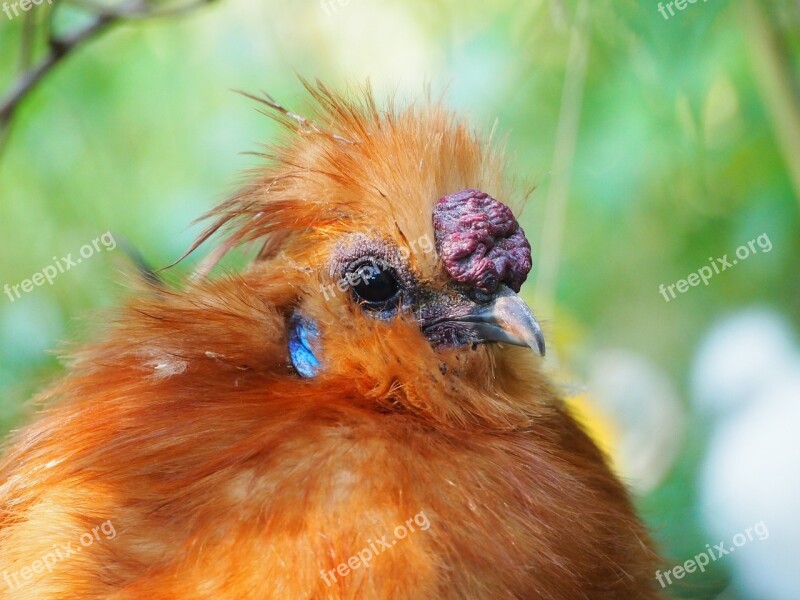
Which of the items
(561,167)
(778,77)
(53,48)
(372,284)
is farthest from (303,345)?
(778,77)

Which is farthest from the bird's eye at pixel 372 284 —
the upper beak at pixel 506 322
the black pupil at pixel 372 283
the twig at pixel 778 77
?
the twig at pixel 778 77

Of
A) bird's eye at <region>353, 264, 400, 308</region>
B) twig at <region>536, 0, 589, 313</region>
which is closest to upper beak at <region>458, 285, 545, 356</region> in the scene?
bird's eye at <region>353, 264, 400, 308</region>

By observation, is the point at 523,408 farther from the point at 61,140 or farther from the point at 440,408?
the point at 61,140

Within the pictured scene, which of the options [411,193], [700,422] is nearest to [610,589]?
[411,193]

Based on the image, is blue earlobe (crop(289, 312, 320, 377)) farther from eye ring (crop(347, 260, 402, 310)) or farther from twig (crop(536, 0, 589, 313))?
twig (crop(536, 0, 589, 313))

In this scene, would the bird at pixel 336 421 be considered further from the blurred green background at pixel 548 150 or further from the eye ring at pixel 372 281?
the blurred green background at pixel 548 150

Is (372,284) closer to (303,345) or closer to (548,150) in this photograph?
(303,345)

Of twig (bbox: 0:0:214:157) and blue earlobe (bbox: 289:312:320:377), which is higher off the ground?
twig (bbox: 0:0:214:157)
